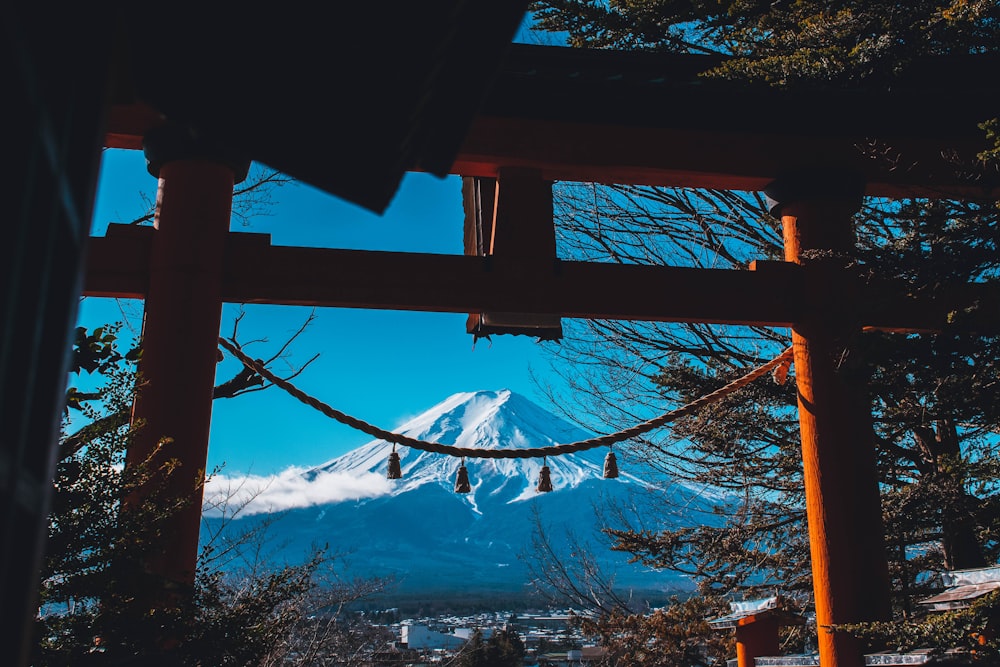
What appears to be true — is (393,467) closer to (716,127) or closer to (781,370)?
(781,370)

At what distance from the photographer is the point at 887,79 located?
170 inches

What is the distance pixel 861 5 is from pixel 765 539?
5.92 metres

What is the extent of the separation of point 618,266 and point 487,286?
723 mm

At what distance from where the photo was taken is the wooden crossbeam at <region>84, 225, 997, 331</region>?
13.1 feet

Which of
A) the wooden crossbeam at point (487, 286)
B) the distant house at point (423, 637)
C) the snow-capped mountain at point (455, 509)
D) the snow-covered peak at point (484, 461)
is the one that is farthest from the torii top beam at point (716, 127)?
the snow-covered peak at point (484, 461)

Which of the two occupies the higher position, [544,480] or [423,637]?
[544,480]

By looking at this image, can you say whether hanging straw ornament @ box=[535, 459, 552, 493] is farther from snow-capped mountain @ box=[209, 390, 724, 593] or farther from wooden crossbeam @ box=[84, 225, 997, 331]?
snow-capped mountain @ box=[209, 390, 724, 593]

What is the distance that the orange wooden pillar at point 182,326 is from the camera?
11.8 feet

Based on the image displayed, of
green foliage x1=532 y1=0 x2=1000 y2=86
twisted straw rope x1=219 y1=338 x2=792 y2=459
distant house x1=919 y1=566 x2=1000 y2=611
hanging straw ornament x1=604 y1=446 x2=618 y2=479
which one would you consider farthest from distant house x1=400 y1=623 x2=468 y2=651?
green foliage x1=532 y1=0 x2=1000 y2=86

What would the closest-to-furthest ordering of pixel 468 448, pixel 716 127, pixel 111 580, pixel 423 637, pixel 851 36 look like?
pixel 111 580
pixel 851 36
pixel 716 127
pixel 468 448
pixel 423 637

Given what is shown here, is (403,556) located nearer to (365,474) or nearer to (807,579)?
(365,474)

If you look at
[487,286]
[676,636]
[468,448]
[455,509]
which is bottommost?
[676,636]

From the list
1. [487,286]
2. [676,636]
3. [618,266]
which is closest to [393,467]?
[487,286]

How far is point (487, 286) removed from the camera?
4.13 meters
